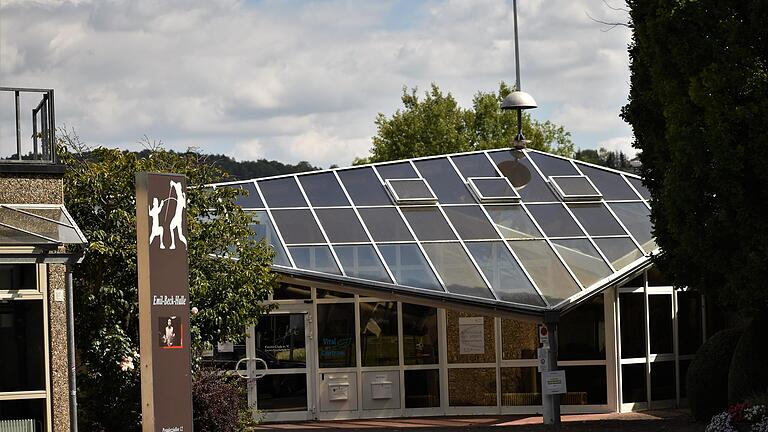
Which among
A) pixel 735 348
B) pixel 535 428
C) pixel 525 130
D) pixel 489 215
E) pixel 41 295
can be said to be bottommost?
pixel 535 428

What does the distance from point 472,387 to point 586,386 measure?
2004 mm

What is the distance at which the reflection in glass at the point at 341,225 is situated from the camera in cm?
1931

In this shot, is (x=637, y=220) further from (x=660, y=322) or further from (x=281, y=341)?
(x=281, y=341)

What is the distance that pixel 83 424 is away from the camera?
566 inches

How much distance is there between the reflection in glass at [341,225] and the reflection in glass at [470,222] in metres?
1.76

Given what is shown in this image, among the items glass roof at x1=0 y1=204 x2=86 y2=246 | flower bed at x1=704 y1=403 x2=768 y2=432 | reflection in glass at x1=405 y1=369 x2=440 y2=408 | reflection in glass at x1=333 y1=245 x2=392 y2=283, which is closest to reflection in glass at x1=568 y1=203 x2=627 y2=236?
reflection in glass at x1=405 y1=369 x2=440 y2=408

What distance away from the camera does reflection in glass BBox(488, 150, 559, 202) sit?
21297mm

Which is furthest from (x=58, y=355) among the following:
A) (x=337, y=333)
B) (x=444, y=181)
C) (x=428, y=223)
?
(x=444, y=181)

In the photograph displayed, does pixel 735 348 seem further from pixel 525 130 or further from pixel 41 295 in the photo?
pixel 525 130

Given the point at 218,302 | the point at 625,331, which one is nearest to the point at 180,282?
the point at 218,302

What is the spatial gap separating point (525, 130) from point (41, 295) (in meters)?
38.6

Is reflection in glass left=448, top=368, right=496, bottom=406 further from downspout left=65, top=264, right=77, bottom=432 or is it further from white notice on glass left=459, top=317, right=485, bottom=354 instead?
downspout left=65, top=264, right=77, bottom=432

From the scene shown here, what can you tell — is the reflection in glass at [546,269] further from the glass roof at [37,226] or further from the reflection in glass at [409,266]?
the glass roof at [37,226]

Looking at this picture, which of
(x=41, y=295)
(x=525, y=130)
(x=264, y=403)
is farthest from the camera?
(x=525, y=130)
